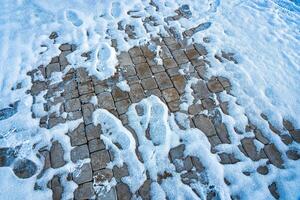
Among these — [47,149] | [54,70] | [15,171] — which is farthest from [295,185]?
[54,70]

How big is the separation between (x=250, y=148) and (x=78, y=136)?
6.50ft

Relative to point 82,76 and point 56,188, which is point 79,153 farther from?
point 82,76

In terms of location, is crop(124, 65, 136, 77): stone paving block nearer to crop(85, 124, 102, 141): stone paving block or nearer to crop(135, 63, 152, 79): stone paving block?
crop(135, 63, 152, 79): stone paving block

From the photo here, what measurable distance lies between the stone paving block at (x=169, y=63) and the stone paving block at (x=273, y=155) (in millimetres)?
1654

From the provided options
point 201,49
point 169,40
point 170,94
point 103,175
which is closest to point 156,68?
point 170,94

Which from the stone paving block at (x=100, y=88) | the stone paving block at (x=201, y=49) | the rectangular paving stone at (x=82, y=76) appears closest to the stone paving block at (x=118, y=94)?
the stone paving block at (x=100, y=88)

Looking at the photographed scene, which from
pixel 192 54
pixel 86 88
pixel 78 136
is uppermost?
pixel 192 54

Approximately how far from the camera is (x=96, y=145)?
328 centimetres

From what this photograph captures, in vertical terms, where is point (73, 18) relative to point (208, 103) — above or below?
above

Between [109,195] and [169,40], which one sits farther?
[169,40]

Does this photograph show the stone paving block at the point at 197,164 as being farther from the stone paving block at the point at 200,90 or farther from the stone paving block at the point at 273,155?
the stone paving block at the point at 200,90

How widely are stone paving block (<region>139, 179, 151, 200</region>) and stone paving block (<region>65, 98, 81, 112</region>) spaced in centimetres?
132

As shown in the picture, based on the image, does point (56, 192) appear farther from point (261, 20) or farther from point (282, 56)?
point (261, 20)

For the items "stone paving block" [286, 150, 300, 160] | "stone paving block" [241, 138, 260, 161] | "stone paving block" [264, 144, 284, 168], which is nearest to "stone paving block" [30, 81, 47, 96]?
"stone paving block" [241, 138, 260, 161]
